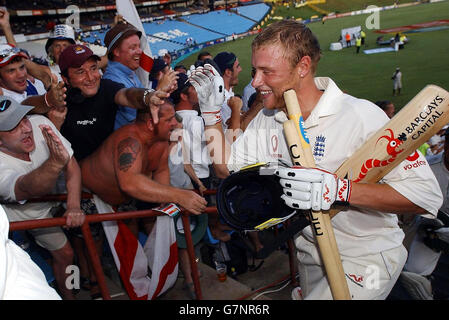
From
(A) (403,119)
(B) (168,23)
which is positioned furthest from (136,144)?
(B) (168,23)

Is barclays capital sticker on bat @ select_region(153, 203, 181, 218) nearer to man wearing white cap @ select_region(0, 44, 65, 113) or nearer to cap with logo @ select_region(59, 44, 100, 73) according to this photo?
cap with logo @ select_region(59, 44, 100, 73)

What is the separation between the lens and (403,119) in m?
2.03

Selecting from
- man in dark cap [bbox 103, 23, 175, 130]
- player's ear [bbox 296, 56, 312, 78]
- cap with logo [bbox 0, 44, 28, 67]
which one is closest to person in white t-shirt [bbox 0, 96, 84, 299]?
man in dark cap [bbox 103, 23, 175, 130]

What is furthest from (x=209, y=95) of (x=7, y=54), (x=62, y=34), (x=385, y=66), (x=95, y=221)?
(x=385, y=66)

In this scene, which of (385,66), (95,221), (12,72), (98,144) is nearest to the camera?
(95,221)

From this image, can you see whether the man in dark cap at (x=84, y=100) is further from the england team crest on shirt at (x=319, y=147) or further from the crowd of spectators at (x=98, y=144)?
the england team crest on shirt at (x=319, y=147)

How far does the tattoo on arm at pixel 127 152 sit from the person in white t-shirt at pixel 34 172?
45 centimetres

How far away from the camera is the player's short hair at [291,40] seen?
2328mm

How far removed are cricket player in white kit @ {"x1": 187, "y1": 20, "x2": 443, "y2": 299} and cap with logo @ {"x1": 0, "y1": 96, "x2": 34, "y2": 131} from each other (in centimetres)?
212

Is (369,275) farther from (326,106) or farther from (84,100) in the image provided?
(84,100)

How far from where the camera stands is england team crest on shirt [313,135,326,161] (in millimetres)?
2311

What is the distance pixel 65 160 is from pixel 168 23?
157 ft

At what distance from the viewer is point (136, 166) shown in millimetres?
Answer: 3289

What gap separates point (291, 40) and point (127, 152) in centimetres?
179
